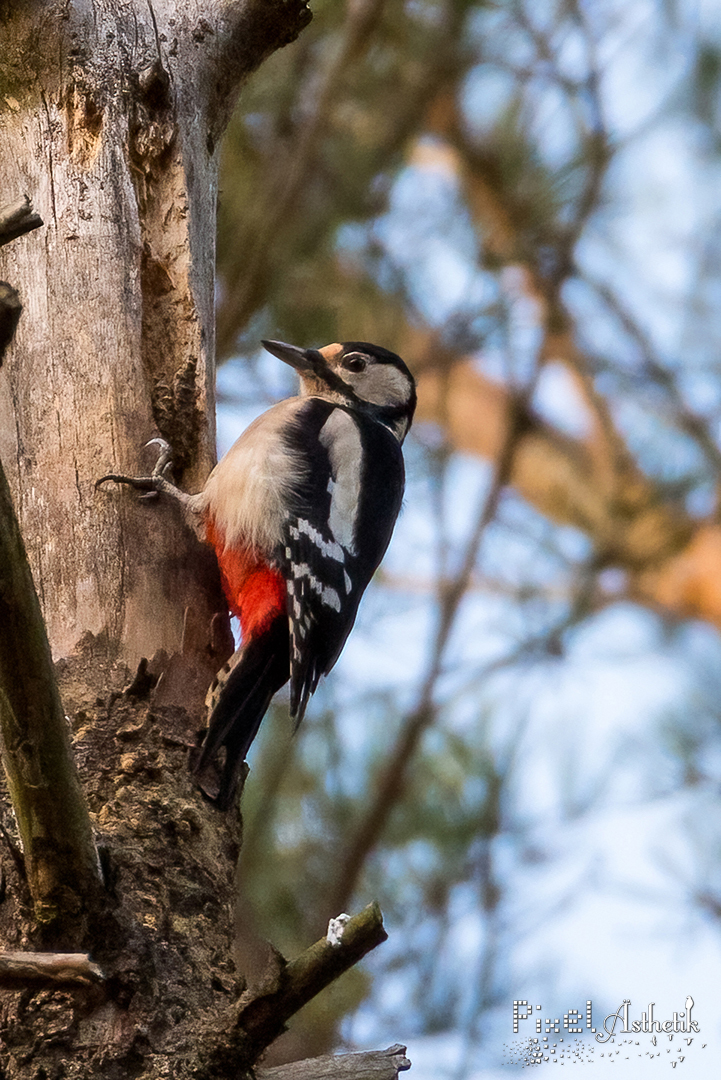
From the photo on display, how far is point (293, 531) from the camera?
7.25ft

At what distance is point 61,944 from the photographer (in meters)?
1.34

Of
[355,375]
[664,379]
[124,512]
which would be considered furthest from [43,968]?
[664,379]

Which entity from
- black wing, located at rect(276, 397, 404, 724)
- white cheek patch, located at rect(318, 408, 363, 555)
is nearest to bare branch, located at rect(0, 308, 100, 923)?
black wing, located at rect(276, 397, 404, 724)

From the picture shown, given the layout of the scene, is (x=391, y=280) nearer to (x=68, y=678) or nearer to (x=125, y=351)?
(x=125, y=351)

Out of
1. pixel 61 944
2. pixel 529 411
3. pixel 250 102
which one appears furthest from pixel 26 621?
pixel 529 411

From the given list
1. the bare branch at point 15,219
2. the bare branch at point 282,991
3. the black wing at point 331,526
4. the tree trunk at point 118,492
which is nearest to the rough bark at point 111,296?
the tree trunk at point 118,492

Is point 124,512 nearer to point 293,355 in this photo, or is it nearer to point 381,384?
point 293,355

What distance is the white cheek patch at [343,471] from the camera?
2.31 meters

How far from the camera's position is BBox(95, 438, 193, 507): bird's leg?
71.8 inches

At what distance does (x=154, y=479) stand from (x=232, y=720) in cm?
42

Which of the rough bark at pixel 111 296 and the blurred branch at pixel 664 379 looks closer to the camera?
the rough bark at pixel 111 296

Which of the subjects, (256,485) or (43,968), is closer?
(43,968)

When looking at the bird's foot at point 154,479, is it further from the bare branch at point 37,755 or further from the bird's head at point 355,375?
the bird's head at point 355,375

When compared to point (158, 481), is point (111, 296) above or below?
above
